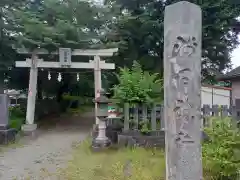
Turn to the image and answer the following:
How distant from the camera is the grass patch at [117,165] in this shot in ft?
18.5

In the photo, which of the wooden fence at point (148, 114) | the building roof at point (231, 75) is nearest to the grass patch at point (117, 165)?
the wooden fence at point (148, 114)

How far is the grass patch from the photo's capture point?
5.65 metres

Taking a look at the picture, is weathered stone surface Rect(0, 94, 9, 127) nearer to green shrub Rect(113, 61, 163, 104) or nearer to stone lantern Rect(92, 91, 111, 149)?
stone lantern Rect(92, 91, 111, 149)

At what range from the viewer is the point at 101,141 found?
8320 millimetres

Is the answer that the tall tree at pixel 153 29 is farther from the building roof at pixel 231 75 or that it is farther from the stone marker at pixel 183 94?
the stone marker at pixel 183 94

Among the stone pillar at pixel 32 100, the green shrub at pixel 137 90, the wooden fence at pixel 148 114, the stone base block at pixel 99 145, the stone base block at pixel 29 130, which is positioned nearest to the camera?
the stone base block at pixel 99 145

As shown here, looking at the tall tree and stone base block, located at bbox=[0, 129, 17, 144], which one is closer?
stone base block, located at bbox=[0, 129, 17, 144]

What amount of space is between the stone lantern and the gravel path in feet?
3.11

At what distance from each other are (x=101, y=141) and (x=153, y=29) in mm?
6753

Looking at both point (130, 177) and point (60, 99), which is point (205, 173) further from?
point (60, 99)

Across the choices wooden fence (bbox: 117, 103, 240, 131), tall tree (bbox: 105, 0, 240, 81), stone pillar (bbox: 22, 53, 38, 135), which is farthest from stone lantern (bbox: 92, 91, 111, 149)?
tall tree (bbox: 105, 0, 240, 81)

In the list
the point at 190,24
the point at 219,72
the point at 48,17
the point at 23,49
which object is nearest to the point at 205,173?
the point at 190,24

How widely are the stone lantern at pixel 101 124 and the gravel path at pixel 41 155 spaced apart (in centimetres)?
95

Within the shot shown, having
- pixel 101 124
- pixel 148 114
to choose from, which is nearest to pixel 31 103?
pixel 101 124
